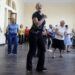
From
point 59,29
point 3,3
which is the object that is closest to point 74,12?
point 3,3

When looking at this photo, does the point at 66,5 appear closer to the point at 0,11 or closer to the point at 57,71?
the point at 0,11

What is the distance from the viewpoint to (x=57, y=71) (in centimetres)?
341

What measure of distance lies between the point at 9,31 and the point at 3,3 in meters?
5.08

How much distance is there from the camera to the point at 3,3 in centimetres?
1019

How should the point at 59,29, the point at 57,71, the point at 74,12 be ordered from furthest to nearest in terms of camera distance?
the point at 74,12 < the point at 59,29 < the point at 57,71

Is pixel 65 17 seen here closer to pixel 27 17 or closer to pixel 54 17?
pixel 54 17

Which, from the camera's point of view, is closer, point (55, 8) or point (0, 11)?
point (0, 11)

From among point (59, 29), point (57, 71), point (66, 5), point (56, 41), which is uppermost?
point (66, 5)

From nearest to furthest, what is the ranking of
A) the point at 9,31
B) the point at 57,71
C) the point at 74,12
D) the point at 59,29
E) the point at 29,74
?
1. the point at 29,74
2. the point at 57,71
3. the point at 59,29
4. the point at 9,31
5. the point at 74,12

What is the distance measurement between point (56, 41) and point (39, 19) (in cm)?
215

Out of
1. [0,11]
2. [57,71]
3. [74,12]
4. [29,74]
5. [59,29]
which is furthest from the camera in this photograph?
[74,12]

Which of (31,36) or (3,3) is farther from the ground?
(3,3)

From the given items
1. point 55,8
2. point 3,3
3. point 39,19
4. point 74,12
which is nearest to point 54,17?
point 55,8

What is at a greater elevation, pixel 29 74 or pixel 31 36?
pixel 31 36
